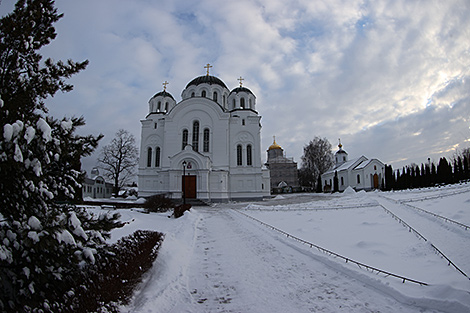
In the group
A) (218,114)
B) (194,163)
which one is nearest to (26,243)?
(194,163)

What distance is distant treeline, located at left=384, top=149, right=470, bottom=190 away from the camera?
2634 cm

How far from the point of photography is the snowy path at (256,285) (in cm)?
338

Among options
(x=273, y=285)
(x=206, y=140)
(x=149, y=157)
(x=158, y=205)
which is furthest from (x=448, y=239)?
(x=149, y=157)

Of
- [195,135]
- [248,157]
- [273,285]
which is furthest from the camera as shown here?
[248,157]

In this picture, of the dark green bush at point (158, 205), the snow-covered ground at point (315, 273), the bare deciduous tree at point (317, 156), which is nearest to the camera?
the snow-covered ground at point (315, 273)

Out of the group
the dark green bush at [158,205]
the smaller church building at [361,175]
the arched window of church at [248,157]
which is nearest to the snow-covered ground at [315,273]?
the dark green bush at [158,205]

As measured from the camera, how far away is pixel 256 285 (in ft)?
13.6

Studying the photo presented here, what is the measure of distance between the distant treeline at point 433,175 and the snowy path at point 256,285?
93.4 feet

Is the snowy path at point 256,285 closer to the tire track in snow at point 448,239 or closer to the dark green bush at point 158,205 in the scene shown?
the tire track in snow at point 448,239

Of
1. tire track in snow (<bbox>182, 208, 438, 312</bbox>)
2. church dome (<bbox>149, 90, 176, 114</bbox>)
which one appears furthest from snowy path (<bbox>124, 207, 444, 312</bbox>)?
church dome (<bbox>149, 90, 176, 114</bbox>)


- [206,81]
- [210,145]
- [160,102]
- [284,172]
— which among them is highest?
[206,81]

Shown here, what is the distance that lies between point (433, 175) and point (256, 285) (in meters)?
31.5

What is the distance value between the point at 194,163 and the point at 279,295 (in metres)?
23.3

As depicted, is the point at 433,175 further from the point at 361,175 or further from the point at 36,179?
the point at 36,179
